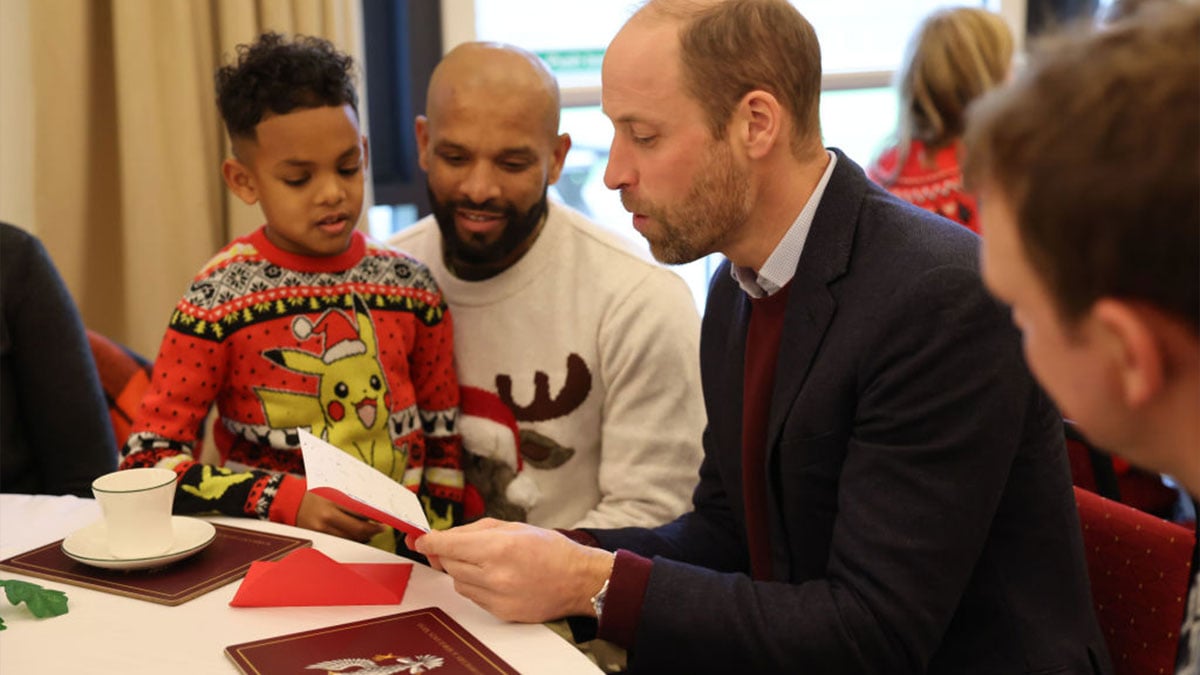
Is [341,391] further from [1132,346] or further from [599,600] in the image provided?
[1132,346]

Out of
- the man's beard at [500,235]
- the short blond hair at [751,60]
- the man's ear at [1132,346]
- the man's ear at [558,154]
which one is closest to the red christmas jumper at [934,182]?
the man's ear at [558,154]

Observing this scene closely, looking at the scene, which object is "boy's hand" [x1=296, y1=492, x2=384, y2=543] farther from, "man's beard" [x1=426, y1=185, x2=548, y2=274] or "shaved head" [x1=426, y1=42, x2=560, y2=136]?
"shaved head" [x1=426, y1=42, x2=560, y2=136]

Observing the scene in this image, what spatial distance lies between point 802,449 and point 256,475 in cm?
82

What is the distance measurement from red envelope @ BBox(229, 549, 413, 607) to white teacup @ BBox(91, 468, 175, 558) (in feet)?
0.50

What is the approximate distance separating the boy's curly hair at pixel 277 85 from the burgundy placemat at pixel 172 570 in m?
0.77

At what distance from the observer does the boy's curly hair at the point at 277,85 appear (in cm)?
203

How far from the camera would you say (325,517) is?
1776 mm

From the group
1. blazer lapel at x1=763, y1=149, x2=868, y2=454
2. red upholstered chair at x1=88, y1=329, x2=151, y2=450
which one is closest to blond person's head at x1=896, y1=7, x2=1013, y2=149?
blazer lapel at x1=763, y1=149, x2=868, y2=454

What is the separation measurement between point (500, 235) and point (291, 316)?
425 mm

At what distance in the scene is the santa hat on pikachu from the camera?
88.9 inches

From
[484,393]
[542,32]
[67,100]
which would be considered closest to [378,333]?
[484,393]

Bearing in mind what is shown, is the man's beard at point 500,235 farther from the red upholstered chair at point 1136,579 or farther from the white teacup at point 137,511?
the red upholstered chair at point 1136,579

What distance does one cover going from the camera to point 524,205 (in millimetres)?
2236

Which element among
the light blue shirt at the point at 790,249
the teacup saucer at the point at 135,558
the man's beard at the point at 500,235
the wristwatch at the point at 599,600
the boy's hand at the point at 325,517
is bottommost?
the boy's hand at the point at 325,517
